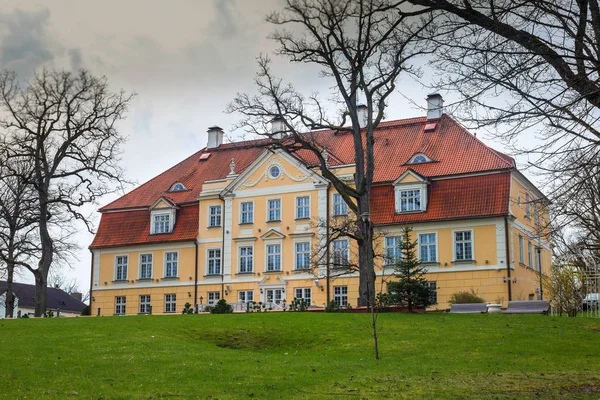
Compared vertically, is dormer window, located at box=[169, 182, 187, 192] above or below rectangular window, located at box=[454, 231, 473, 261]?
above

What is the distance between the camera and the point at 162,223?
48500 millimetres

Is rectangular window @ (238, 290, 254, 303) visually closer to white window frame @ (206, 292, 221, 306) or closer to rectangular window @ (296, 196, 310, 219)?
white window frame @ (206, 292, 221, 306)

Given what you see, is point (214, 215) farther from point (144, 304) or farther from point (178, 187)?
point (144, 304)

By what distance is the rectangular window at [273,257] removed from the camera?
4450cm

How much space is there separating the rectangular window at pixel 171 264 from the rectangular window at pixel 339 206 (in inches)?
419

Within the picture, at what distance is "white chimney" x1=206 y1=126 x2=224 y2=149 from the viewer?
53.4 metres

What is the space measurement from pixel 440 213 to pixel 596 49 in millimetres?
30501

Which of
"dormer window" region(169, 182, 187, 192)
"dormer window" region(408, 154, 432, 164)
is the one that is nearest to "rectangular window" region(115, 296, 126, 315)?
"dormer window" region(169, 182, 187, 192)

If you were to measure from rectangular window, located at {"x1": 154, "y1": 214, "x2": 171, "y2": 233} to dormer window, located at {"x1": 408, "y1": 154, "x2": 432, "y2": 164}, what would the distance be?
50.5ft

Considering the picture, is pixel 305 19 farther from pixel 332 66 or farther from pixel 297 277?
pixel 297 277

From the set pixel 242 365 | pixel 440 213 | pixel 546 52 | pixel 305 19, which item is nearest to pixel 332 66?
pixel 305 19

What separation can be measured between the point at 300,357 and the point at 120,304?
3102 cm

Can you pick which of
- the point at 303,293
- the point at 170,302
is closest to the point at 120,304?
the point at 170,302

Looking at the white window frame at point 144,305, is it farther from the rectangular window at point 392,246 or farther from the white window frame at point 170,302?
the rectangular window at point 392,246
